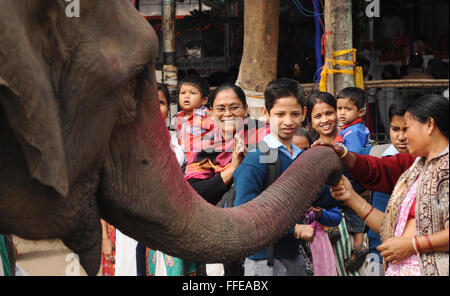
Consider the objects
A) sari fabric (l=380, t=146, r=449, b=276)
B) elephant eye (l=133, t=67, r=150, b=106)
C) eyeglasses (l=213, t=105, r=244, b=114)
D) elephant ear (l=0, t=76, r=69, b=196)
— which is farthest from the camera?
eyeglasses (l=213, t=105, r=244, b=114)

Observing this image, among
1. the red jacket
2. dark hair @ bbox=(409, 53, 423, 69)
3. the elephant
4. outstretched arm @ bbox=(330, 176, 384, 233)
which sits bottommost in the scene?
outstretched arm @ bbox=(330, 176, 384, 233)

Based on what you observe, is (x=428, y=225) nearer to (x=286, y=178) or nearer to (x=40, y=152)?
(x=286, y=178)

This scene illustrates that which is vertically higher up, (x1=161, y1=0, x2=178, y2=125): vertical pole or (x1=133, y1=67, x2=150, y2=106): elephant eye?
(x1=161, y1=0, x2=178, y2=125): vertical pole

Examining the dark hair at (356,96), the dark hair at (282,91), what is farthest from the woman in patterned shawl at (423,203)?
the dark hair at (356,96)

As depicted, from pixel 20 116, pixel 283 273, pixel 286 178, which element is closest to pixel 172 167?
pixel 286 178

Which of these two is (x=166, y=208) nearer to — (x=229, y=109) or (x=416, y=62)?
(x=229, y=109)

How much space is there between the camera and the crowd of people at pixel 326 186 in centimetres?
219

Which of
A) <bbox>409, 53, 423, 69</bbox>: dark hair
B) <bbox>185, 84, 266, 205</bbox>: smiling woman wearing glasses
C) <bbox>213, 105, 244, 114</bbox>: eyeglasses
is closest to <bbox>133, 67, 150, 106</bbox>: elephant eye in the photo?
<bbox>185, 84, 266, 205</bbox>: smiling woman wearing glasses

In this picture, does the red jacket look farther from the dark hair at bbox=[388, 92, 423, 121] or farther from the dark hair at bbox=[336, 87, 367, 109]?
the dark hair at bbox=[336, 87, 367, 109]

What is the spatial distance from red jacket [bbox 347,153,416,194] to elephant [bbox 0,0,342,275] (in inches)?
29.9

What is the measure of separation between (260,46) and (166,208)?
147 inches

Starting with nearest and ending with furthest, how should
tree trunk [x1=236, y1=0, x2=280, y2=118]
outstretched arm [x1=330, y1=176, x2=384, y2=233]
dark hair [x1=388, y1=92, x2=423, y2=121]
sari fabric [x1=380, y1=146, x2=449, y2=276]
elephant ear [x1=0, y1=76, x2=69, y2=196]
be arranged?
elephant ear [x1=0, y1=76, x2=69, y2=196], sari fabric [x1=380, y1=146, x2=449, y2=276], outstretched arm [x1=330, y1=176, x2=384, y2=233], dark hair [x1=388, y1=92, x2=423, y2=121], tree trunk [x1=236, y1=0, x2=280, y2=118]

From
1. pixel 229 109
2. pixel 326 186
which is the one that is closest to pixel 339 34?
pixel 229 109

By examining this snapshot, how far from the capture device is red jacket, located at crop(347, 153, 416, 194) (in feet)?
8.23
